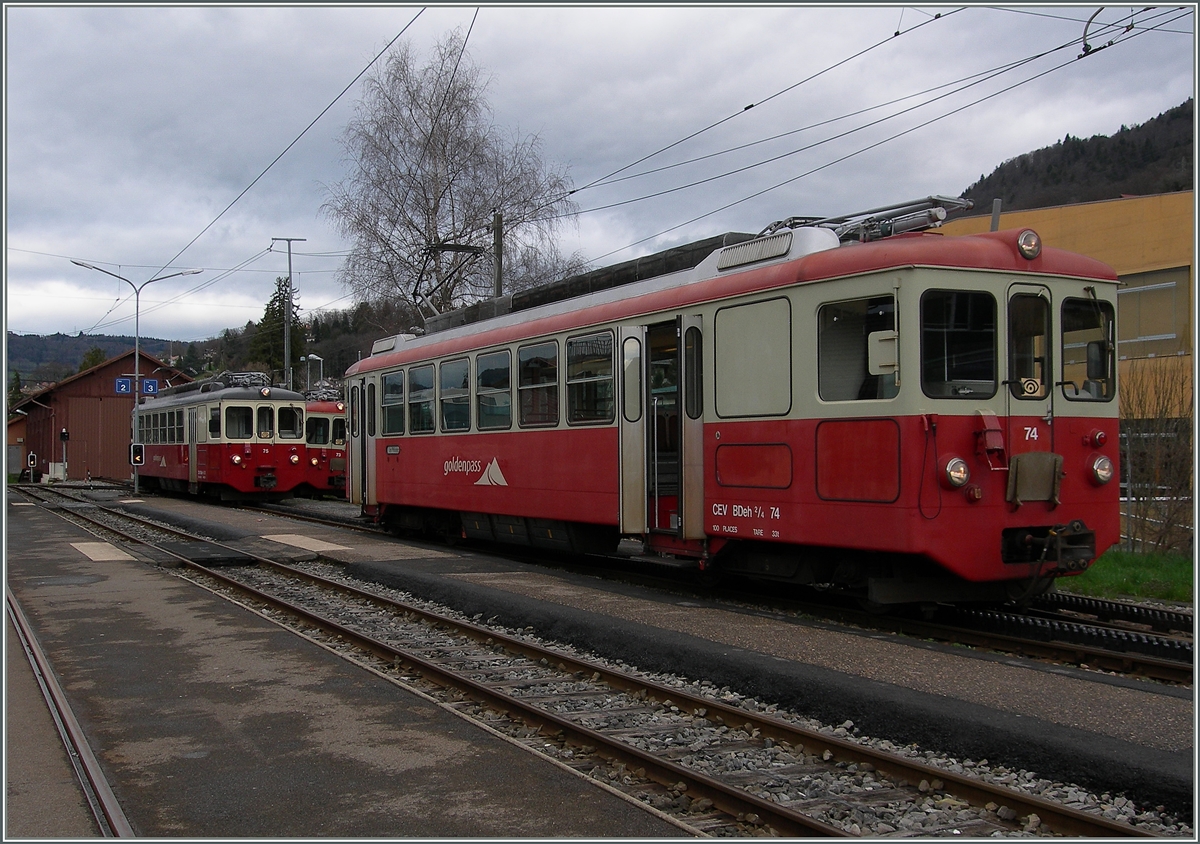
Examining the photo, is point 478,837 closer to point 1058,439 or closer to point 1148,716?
point 1148,716

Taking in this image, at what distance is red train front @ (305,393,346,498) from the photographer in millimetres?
29094

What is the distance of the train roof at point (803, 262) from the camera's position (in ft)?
26.5

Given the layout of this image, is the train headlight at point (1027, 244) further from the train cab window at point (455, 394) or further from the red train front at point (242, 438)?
the red train front at point (242, 438)

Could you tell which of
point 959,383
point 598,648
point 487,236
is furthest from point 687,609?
point 487,236

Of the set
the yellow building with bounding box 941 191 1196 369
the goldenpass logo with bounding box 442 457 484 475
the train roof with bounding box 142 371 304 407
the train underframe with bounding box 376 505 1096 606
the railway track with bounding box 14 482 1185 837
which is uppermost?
the yellow building with bounding box 941 191 1196 369

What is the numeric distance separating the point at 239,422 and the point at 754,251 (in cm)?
2187

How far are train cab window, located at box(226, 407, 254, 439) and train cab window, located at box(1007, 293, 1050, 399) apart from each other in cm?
2383

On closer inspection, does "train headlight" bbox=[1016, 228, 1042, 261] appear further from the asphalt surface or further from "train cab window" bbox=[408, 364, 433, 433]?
"train cab window" bbox=[408, 364, 433, 433]

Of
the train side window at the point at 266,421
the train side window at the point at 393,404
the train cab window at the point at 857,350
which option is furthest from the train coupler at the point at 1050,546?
the train side window at the point at 266,421

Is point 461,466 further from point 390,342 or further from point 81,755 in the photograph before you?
point 81,755

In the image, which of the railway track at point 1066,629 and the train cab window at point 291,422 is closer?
the railway track at point 1066,629

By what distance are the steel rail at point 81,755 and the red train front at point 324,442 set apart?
20.8 metres

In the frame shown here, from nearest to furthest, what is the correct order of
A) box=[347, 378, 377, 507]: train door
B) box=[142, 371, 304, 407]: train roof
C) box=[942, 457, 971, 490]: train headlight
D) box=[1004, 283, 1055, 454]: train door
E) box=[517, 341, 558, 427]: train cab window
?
A: box=[942, 457, 971, 490]: train headlight → box=[1004, 283, 1055, 454]: train door → box=[517, 341, 558, 427]: train cab window → box=[347, 378, 377, 507]: train door → box=[142, 371, 304, 407]: train roof

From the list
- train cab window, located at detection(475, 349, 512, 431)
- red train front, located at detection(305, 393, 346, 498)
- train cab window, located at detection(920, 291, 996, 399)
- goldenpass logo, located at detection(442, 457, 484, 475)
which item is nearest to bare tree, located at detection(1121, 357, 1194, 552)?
train cab window, located at detection(920, 291, 996, 399)
